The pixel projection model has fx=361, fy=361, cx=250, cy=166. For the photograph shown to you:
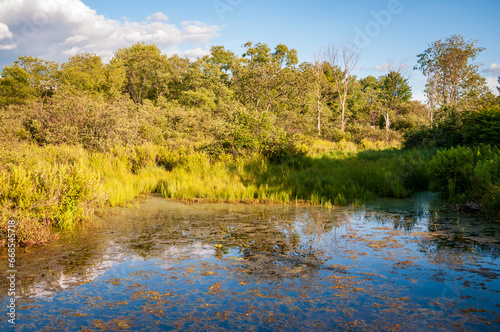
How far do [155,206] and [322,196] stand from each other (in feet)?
13.7

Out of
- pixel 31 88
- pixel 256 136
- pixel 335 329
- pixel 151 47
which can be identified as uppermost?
pixel 151 47

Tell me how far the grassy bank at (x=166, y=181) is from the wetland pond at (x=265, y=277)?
0.64m

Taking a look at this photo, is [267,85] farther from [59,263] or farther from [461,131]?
[59,263]

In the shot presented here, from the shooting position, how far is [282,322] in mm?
2910

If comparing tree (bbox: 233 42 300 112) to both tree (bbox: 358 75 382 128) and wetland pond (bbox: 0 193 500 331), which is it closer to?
tree (bbox: 358 75 382 128)

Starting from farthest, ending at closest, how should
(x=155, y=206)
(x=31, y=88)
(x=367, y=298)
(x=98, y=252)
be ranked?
(x=31, y=88)
(x=155, y=206)
(x=98, y=252)
(x=367, y=298)

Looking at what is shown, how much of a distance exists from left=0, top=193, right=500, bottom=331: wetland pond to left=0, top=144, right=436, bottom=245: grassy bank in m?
0.64

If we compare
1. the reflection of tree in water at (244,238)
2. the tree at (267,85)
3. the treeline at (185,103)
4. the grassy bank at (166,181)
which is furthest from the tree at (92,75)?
the reflection of tree in water at (244,238)

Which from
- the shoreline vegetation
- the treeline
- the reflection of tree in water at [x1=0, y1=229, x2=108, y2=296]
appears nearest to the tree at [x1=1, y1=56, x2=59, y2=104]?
the treeline

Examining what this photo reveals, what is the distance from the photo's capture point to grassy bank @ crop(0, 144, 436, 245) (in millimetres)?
5801

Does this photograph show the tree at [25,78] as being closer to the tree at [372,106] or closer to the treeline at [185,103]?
the treeline at [185,103]

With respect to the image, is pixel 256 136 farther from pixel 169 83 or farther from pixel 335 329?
pixel 169 83

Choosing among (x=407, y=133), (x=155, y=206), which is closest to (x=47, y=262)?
(x=155, y=206)

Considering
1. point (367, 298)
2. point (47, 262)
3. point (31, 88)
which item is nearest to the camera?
point (367, 298)
